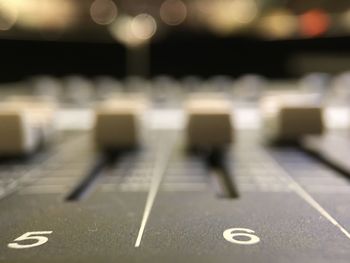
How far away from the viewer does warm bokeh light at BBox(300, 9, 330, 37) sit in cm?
1231

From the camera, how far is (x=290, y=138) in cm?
553

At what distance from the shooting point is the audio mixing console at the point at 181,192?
2600 mm

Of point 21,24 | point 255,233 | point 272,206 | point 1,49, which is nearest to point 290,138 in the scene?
point 272,206

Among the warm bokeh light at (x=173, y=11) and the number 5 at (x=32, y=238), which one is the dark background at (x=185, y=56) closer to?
the warm bokeh light at (x=173, y=11)

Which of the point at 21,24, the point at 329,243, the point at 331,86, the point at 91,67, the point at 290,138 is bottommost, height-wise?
the point at 329,243

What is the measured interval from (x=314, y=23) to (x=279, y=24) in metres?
1.03

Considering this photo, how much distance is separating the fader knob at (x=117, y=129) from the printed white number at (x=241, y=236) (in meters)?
2.59

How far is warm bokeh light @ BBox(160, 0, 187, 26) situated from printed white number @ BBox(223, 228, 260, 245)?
10724 millimetres

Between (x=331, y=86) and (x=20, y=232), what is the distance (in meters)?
9.50

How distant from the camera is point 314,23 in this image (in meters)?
12.8

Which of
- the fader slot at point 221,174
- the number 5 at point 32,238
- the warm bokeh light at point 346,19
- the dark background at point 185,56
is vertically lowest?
the number 5 at point 32,238

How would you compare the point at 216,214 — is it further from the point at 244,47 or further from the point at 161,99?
the point at 244,47

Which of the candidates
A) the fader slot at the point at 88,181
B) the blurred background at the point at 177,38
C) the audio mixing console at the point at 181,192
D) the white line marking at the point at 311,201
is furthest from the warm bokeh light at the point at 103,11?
the white line marking at the point at 311,201

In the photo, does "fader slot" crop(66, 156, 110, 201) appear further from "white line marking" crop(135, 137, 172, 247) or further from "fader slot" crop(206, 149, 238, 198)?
"fader slot" crop(206, 149, 238, 198)
